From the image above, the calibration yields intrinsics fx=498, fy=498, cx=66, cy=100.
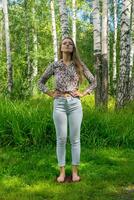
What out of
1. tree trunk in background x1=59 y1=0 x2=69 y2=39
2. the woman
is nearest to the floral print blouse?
the woman

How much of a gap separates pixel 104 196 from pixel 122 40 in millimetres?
7655

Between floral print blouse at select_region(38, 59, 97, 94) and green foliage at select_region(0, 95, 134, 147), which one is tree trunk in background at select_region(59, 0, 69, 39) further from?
floral print blouse at select_region(38, 59, 97, 94)

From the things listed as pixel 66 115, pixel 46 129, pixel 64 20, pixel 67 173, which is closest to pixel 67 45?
pixel 66 115

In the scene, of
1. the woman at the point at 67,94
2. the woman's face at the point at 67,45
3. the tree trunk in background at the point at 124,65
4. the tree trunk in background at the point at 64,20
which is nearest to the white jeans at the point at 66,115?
the woman at the point at 67,94

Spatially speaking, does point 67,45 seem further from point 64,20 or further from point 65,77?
point 64,20

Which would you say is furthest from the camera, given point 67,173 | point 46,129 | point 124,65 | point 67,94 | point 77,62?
point 124,65

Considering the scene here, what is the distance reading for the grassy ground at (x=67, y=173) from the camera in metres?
7.11

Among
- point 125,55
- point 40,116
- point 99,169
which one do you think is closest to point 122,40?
point 125,55

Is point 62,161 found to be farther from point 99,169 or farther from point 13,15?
point 13,15

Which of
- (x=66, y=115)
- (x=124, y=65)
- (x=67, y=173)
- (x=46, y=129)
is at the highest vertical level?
(x=124, y=65)

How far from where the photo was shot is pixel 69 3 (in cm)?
3638

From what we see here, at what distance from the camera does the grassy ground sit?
7.11m

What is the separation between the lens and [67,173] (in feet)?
26.6

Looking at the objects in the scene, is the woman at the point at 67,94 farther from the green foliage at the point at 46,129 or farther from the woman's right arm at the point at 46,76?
the green foliage at the point at 46,129
